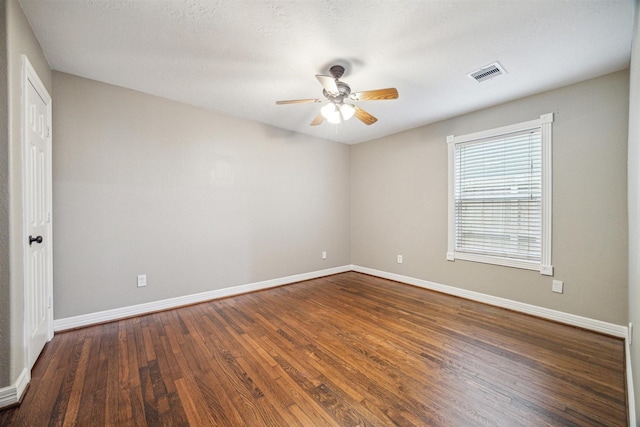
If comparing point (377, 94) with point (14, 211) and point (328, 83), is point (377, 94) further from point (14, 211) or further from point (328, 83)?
point (14, 211)

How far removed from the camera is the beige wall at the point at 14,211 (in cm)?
154

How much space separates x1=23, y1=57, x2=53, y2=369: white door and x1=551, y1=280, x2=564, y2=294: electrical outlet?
15.3ft

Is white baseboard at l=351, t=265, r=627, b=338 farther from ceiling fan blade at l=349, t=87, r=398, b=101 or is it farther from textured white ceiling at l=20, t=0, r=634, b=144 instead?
ceiling fan blade at l=349, t=87, r=398, b=101

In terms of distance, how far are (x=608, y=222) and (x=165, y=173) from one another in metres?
4.72

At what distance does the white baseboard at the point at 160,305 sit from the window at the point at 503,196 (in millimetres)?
2648

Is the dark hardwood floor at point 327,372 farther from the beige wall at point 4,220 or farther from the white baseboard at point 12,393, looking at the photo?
the beige wall at point 4,220

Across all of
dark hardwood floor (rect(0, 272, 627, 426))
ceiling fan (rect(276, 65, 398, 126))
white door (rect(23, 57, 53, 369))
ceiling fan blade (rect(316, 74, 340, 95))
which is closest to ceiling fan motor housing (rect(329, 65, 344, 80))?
ceiling fan (rect(276, 65, 398, 126))

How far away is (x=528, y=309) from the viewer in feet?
→ 9.77

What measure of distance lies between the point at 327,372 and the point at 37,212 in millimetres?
2595

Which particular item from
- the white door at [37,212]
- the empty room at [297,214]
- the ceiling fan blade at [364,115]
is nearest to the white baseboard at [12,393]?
the empty room at [297,214]

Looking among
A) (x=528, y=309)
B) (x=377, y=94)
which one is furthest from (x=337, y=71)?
(x=528, y=309)

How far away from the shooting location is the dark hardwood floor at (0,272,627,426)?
1509 mm

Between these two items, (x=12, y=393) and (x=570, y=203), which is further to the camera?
(x=570, y=203)

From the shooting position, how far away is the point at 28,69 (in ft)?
6.01
